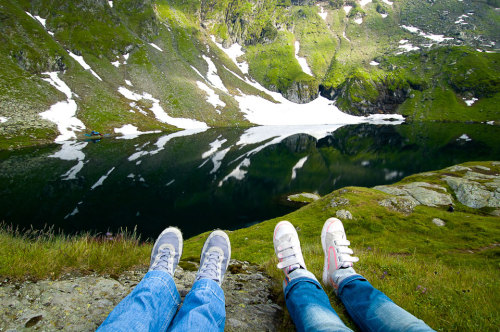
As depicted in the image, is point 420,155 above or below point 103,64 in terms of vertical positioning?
below

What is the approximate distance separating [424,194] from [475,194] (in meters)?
5.30

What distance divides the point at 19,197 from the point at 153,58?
127357 millimetres

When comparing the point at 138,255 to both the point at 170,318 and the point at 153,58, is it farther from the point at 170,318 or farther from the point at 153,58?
the point at 153,58

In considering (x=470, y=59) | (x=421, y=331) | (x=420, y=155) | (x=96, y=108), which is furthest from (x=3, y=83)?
(x=470, y=59)

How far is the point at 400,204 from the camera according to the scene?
70.4ft

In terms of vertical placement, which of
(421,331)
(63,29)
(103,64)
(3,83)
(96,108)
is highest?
(63,29)

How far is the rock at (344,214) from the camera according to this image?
19.5 m

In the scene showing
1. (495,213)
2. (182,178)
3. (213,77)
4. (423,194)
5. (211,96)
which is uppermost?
(213,77)

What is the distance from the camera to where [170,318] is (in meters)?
3.03

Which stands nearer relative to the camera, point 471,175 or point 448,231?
point 448,231

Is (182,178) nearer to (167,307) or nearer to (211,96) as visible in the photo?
(167,307)

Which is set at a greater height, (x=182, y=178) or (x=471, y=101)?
(x=471, y=101)

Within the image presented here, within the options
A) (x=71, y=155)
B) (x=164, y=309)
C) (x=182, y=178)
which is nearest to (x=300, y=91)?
(x=182, y=178)

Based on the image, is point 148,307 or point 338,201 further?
point 338,201
